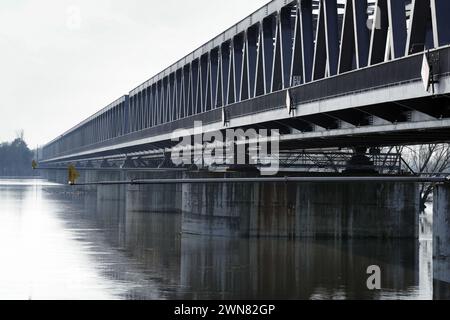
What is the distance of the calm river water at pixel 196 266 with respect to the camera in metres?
44.1

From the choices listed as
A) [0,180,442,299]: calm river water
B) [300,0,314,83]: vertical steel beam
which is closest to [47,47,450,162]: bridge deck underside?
[300,0,314,83]: vertical steel beam

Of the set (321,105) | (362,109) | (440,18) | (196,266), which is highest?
(440,18)

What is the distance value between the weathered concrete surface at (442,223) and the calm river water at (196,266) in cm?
224

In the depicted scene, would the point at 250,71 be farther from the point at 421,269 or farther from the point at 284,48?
the point at 421,269

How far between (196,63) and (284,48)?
32458 millimetres

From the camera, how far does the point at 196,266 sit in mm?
55000

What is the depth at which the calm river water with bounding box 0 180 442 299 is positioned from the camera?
145ft

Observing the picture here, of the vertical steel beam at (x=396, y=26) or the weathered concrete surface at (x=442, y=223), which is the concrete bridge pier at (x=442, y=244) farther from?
the vertical steel beam at (x=396, y=26)

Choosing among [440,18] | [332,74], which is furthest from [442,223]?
[332,74]

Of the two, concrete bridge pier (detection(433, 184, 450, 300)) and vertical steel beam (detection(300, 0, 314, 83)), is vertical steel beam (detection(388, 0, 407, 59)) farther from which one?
vertical steel beam (detection(300, 0, 314, 83))

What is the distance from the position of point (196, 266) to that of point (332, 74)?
14083 mm

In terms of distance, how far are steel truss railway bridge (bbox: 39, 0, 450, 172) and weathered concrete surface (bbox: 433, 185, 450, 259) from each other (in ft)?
10.3

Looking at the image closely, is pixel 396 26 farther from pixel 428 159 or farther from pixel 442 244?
pixel 428 159

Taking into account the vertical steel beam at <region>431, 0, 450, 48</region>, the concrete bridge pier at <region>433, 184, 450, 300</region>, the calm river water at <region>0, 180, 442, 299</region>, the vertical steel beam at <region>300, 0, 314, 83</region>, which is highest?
the vertical steel beam at <region>300, 0, 314, 83</region>
